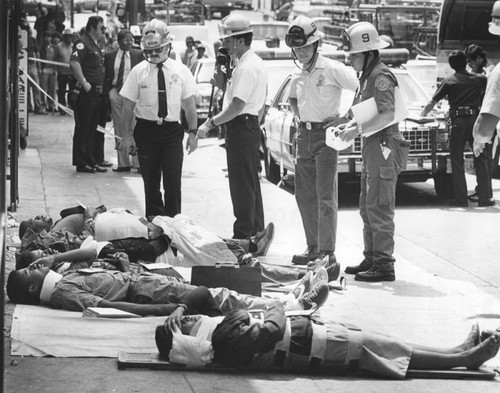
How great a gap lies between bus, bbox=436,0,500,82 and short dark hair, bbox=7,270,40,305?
14.1m

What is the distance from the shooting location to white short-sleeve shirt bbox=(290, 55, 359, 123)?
31.7 ft

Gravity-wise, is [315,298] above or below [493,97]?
below

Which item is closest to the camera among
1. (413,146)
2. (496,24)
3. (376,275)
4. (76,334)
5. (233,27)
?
(76,334)

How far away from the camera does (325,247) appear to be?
9.66m

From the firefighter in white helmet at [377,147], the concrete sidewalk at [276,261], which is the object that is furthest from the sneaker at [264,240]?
the firefighter in white helmet at [377,147]

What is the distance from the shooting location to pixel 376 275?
942cm

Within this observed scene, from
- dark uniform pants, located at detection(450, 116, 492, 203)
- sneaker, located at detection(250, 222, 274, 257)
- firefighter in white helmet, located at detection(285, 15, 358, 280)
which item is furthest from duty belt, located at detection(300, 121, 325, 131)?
dark uniform pants, located at detection(450, 116, 492, 203)

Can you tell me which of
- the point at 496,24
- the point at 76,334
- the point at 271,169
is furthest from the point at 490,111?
the point at 271,169

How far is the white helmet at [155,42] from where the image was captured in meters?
10.7

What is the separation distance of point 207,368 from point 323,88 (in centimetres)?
377

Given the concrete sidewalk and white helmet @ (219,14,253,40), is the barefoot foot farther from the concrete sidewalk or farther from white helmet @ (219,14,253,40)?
white helmet @ (219,14,253,40)

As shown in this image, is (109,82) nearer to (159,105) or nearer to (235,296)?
(159,105)

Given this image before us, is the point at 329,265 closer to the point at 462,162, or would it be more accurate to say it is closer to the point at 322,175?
the point at 322,175

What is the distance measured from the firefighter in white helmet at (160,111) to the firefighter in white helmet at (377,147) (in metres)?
1.96
